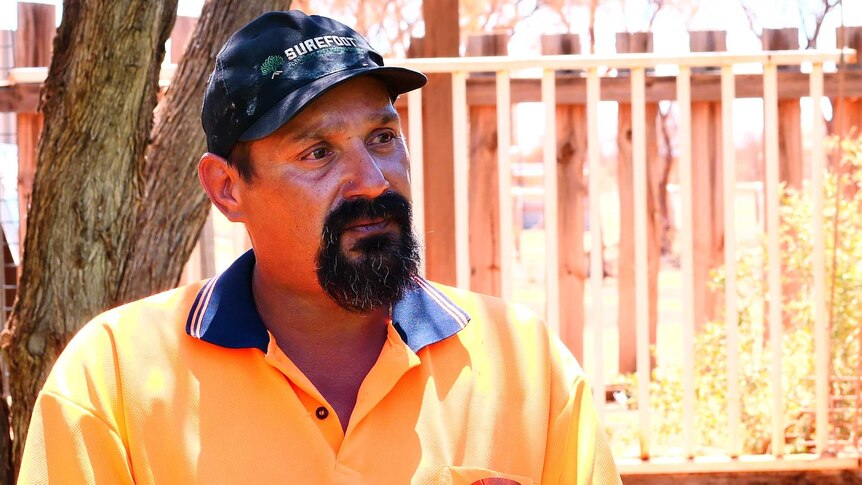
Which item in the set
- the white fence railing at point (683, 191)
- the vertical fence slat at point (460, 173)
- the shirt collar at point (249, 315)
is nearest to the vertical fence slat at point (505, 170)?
the white fence railing at point (683, 191)

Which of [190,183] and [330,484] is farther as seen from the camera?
[190,183]

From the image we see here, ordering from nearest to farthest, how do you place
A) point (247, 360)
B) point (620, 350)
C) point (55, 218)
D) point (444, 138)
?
1. point (247, 360)
2. point (55, 218)
3. point (444, 138)
4. point (620, 350)

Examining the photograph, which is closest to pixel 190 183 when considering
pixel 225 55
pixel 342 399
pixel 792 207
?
pixel 225 55

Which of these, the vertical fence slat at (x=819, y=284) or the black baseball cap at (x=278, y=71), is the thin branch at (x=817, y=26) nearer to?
the vertical fence slat at (x=819, y=284)

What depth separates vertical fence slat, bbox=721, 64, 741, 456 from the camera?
389cm

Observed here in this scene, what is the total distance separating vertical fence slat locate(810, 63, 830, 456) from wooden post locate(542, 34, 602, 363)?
46.1 inches

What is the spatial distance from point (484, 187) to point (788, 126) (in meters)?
1.50

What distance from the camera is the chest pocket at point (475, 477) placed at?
1.78m

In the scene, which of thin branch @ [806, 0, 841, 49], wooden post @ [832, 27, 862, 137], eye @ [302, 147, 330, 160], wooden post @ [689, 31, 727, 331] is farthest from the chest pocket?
thin branch @ [806, 0, 841, 49]

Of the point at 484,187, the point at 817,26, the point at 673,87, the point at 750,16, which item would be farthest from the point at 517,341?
the point at 750,16

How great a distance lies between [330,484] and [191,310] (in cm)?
42

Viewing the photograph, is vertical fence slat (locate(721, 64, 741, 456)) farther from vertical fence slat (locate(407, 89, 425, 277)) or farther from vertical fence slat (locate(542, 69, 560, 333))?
vertical fence slat (locate(407, 89, 425, 277))

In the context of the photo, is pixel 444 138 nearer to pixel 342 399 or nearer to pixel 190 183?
pixel 190 183

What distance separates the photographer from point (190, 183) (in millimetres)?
2855
